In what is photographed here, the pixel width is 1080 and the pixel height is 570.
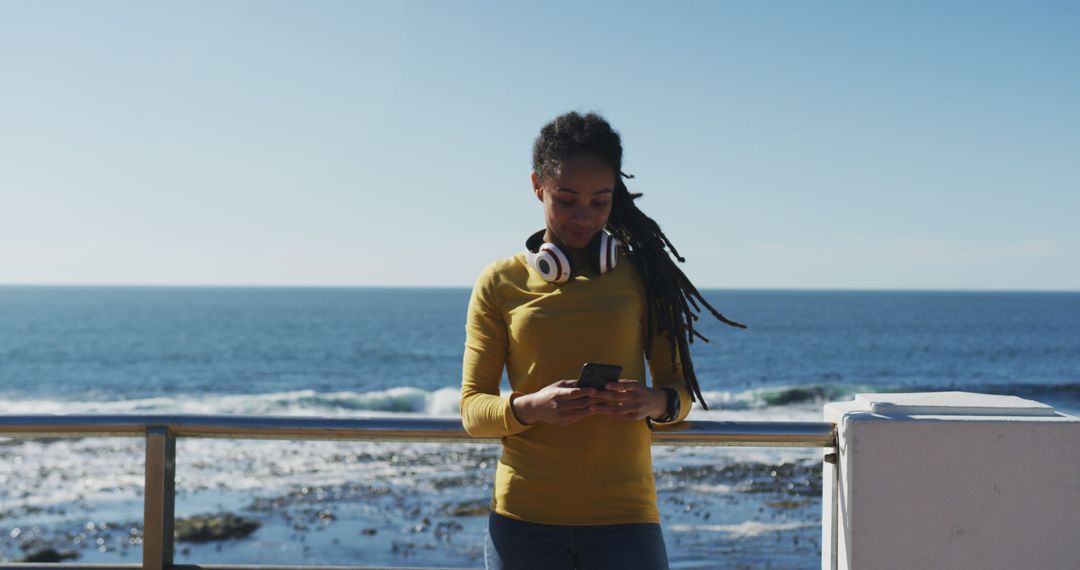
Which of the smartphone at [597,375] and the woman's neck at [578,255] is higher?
the woman's neck at [578,255]

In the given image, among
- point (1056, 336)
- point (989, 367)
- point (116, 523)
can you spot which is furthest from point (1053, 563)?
point (1056, 336)

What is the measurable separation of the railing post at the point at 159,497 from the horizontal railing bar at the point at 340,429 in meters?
0.04

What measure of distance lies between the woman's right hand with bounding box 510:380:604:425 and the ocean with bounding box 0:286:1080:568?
0.73 metres

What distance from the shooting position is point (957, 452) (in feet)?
8.14

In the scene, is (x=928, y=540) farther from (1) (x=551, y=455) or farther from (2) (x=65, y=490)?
(2) (x=65, y=490)

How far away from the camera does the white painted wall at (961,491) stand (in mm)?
2469

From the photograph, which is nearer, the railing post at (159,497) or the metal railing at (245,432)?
the metal railing at (245,432)

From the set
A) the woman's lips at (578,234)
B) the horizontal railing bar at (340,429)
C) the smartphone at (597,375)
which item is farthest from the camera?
the horizontal railing bar at (340,429)

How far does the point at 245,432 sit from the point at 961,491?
1.83m

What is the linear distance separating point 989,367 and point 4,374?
43156 millimetres

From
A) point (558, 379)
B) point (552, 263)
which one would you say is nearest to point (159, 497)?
point (558, 379)

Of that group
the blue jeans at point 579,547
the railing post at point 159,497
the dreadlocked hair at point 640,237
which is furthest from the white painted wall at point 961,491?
the railing post at point 159,497

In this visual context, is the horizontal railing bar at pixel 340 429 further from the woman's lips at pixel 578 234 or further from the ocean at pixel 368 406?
the woman's lips at pixel 578 234

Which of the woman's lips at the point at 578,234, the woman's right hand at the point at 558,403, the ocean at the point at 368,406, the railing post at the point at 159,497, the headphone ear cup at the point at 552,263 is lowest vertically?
the ocean at the point at 368,406
